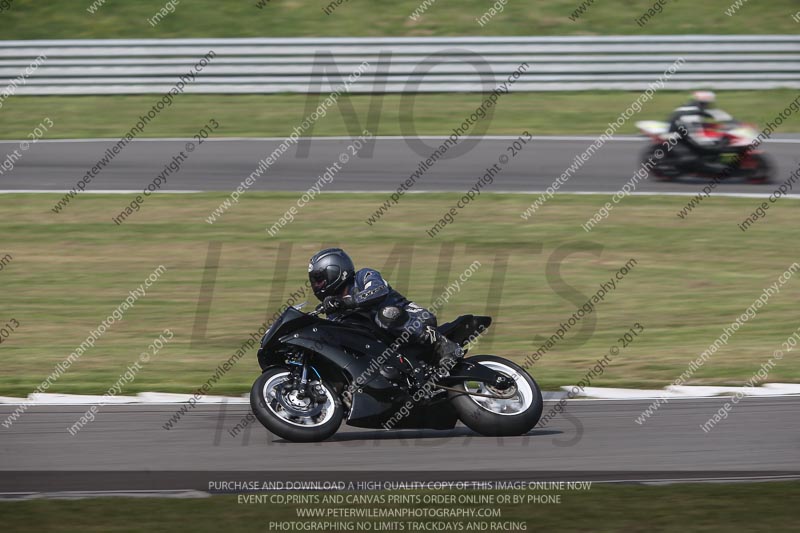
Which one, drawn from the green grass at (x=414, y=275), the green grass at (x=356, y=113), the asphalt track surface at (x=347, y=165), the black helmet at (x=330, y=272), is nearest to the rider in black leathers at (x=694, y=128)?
the asphalt track surface at (x=347, y=165)

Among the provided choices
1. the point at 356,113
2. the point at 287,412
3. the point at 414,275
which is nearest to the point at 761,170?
the point at 414,275

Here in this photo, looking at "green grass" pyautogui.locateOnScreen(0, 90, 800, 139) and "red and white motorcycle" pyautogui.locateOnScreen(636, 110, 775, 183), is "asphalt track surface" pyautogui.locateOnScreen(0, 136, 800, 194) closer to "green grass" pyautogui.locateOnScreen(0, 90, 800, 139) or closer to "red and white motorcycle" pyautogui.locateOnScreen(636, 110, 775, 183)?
"red and white motorcycle" pyautogui.locateOnScreen(636, 110, 775, 183)

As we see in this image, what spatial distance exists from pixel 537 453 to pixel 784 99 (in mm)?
18564

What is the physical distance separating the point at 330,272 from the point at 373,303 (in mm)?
433

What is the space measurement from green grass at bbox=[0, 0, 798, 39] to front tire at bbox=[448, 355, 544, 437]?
19.3 meters

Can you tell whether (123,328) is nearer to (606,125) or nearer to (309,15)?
(606,125)

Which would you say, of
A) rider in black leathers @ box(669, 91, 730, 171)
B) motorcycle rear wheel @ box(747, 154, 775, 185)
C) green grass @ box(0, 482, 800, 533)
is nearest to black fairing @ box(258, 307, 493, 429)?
green grass @ box(0, 482, 800, 533)

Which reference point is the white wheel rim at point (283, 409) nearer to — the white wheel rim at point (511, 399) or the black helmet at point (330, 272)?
the black helmet at point (330, 272)

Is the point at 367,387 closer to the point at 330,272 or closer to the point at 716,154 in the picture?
the point at 330,272

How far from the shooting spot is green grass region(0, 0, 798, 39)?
27.7m

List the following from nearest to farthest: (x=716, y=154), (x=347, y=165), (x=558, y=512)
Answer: (x=558, y=512) < (x=716, y=154) < (x=347, y=165)

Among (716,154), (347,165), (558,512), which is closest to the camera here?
(558,512)

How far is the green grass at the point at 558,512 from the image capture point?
280 inches

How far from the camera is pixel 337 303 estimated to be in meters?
9.16
